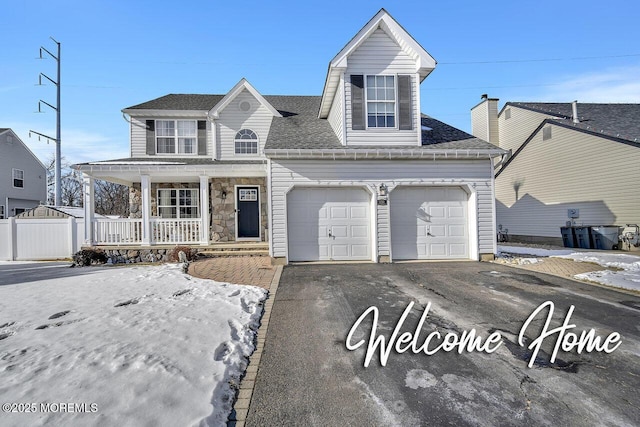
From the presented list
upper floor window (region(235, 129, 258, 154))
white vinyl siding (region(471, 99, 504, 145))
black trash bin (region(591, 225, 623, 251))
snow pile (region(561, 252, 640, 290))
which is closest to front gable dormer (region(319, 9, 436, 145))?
upper floor window (region(235, 129, 258, 154))

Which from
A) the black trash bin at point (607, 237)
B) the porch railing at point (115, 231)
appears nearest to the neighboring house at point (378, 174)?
the porch railing at point (115, 231)

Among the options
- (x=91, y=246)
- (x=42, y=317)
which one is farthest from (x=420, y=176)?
(x=91, y=246)

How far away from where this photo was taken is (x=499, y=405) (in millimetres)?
2400

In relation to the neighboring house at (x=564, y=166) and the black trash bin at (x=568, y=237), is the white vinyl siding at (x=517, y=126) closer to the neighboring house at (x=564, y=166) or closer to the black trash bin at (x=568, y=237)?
the neighboring house at (x=564, y=166)

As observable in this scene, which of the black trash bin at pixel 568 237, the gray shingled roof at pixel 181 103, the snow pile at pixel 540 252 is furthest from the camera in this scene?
the black trash bin at pixel 568 237

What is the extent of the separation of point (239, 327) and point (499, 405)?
295cm

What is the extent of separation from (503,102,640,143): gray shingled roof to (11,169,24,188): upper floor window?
3307cm

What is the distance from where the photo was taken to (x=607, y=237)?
12.0 metres

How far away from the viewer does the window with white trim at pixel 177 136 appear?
1296cm

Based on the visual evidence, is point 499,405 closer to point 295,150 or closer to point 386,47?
point 295,150

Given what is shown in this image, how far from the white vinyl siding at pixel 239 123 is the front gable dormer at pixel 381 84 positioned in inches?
168

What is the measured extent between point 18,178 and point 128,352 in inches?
1058

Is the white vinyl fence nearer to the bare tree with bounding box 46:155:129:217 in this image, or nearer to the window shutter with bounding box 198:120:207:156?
the window shutter with bounding box 198:120:207:156

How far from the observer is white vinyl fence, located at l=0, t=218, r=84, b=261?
1107 cm
